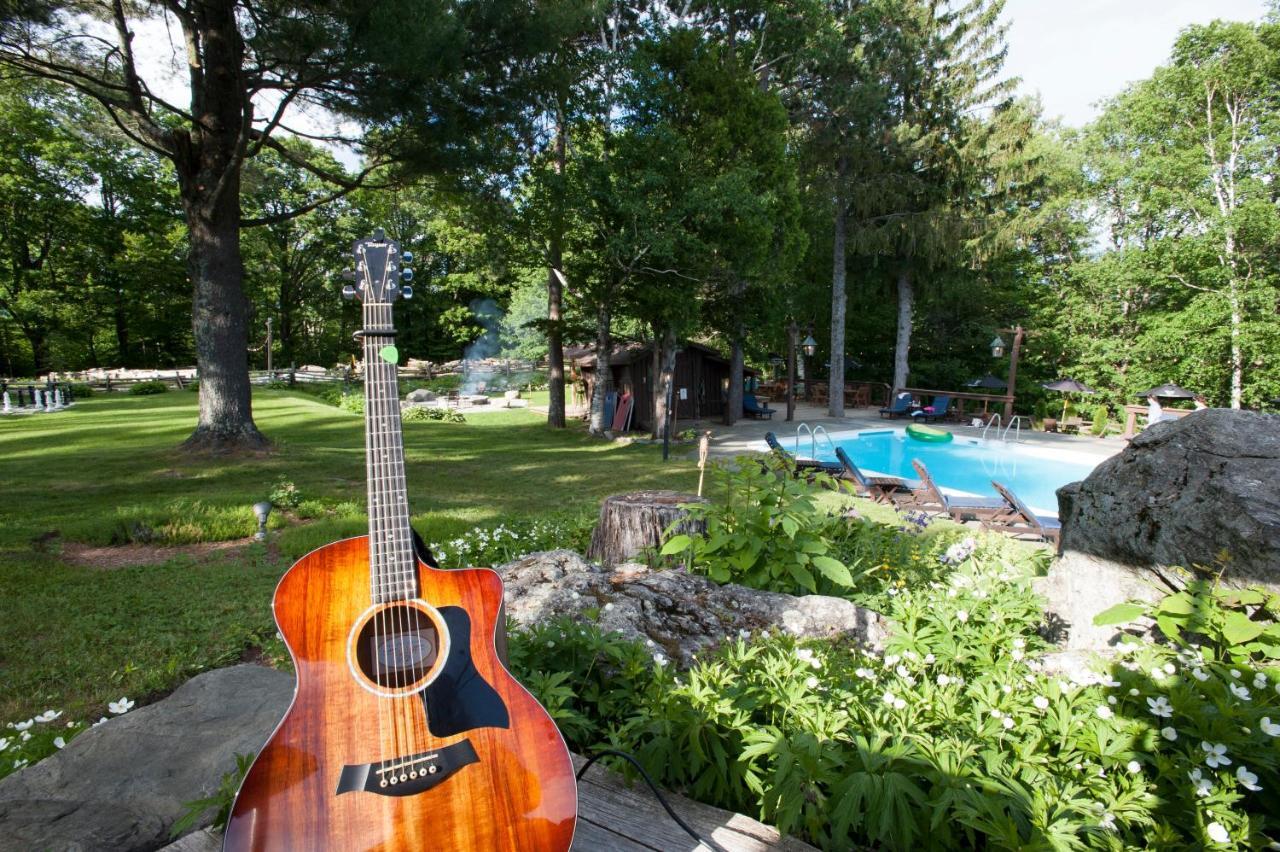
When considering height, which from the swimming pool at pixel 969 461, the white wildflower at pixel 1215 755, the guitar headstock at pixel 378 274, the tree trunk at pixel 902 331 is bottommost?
the swimming pool at pixel 969 461

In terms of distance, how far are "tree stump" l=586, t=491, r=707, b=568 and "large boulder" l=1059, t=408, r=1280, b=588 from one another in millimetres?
2305

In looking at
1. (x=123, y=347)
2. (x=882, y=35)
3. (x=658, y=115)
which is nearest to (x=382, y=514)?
(x=658, y=115)

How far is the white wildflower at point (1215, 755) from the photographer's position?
4.83 ft

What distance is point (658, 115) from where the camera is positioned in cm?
1473

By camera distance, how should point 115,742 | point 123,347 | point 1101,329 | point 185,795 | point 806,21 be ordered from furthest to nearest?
point 123,347 → point 1101,329 → point 806,21 → point 115,742 → point 185,795

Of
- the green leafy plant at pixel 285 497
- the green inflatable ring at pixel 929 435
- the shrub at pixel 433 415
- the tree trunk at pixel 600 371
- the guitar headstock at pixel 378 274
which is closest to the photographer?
the guitar headstock at pixel 378 274

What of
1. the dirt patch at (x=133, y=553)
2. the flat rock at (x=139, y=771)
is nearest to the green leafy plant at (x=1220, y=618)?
the flat rock at (x=139, y=771)

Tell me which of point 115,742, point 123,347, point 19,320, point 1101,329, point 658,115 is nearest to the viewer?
point 115,742

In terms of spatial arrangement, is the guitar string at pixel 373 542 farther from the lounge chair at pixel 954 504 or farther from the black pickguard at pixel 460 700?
the lounge chair at pixel 954 504

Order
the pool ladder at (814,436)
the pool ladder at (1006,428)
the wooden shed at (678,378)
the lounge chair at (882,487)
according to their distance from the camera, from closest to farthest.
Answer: the lounge chair at (882,487), the pool ladder at (814,436), the pool ladder at (1006,428), the wooden shed at (678,378)

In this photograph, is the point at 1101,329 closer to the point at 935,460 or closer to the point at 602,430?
the point at 935,460

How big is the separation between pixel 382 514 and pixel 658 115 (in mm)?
15436

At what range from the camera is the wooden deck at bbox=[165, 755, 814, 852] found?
5.16 feet

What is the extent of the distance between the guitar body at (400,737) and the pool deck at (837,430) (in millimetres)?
13313
